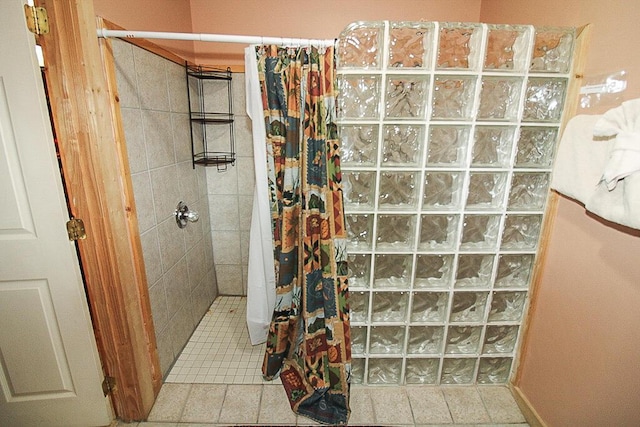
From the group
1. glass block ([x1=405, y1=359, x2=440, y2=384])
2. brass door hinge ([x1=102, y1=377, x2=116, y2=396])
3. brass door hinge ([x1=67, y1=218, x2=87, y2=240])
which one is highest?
brass door hinge ([x1=67, y1=218, x2=87, y2=240])

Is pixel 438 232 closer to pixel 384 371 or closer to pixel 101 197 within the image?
pixel 384 371

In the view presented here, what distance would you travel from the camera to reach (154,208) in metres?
1.47

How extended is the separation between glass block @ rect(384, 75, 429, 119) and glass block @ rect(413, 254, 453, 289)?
0.66 m

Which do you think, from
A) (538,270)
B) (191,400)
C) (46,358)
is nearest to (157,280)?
(46,358)

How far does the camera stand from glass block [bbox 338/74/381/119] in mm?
1227

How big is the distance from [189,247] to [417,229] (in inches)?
54.8

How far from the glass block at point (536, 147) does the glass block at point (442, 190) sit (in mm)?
266

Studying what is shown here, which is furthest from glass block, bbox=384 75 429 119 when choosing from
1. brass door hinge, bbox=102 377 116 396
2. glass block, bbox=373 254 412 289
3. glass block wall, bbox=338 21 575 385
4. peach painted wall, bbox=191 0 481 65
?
brass door hinge, bbox=102 377 116 396

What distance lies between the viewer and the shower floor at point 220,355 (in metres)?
1.65

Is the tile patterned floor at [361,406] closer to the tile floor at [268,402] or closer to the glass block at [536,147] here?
the tile floor at [268,402]

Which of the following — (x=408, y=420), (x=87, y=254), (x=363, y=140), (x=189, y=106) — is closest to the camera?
(x=87, y=254)

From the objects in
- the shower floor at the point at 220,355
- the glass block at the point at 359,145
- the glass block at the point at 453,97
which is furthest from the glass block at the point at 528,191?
the shower floor at the point at 220,355

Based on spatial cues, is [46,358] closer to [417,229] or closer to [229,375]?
[229,375]

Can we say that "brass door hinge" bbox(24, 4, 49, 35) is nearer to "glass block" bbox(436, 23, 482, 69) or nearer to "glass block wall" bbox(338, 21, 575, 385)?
"glass block wall" bbox(338, 21, 575, 385)
